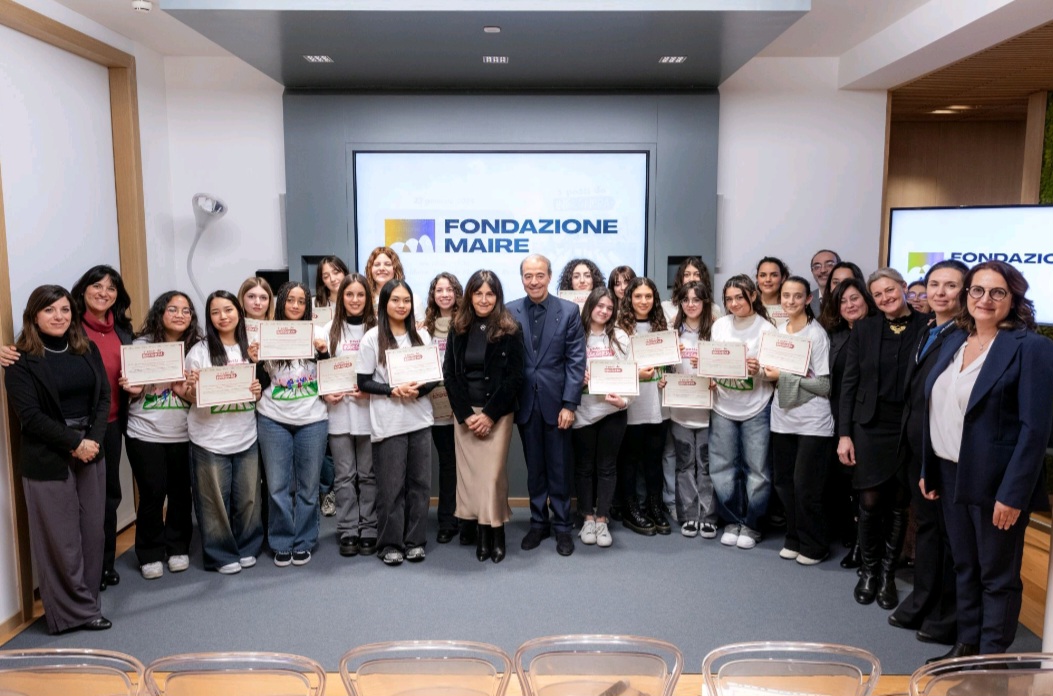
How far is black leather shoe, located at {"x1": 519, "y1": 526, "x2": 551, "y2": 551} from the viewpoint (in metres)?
4.54

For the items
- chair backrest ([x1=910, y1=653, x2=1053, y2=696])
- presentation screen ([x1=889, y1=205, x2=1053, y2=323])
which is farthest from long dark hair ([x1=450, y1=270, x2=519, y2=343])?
presentation screen ([x1=889, y1=205, x2=1053, y2=323])

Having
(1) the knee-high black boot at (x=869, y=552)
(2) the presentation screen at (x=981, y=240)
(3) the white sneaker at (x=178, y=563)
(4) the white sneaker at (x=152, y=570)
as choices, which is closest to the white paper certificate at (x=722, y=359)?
(1) the knee-high black boot at (x=869, y=552)

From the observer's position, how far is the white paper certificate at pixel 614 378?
4387 millimetres

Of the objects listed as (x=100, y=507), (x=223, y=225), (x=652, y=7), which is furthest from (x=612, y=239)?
(x=100, y=507)

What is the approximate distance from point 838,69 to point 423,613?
16.8ft

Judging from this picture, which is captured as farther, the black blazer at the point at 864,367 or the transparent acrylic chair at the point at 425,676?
the black blazer at the point at 864,367

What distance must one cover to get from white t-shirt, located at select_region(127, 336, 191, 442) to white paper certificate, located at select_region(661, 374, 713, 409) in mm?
2817

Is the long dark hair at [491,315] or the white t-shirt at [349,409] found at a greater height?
the long dark hair at [491,315]

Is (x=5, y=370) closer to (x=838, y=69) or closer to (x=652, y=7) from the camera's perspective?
(x=652, y=7)

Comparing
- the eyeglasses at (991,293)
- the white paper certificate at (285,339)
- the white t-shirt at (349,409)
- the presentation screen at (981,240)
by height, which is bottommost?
the white t-shirt at (349,409)

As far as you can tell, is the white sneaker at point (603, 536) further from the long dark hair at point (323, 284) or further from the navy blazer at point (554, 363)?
the long dark hair at point (323, 284)

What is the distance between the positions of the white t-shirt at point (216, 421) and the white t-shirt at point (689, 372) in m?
2.58

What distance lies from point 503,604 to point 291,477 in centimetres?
145

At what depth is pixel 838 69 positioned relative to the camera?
5910 millimetres
